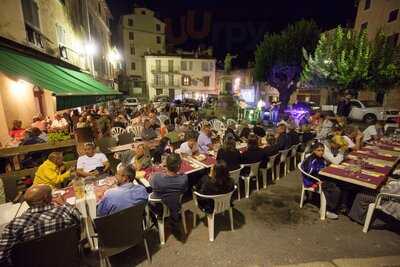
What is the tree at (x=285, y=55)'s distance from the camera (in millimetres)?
14383

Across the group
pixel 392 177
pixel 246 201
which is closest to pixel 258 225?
pixel 246 201

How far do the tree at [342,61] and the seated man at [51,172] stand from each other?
12949 mm

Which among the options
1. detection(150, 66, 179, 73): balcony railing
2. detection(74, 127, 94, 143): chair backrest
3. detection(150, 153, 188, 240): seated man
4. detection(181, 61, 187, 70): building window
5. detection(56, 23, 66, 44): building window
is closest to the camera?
detection(150, 153, 188, 240): seated man

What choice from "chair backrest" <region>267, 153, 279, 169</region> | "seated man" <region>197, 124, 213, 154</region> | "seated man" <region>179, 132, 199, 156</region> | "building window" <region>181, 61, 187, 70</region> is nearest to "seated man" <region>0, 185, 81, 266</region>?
"seated man" <region>179, 132, 199, 156</region>

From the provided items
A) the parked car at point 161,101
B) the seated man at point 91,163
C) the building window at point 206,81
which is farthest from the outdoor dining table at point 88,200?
the building window at point 206,81

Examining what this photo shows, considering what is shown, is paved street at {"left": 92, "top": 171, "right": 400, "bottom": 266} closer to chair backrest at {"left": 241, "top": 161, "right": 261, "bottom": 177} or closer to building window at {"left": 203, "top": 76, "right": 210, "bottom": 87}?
chair backrest at {"left": 241, "top": 161, "right": 261, "bottom": 177}

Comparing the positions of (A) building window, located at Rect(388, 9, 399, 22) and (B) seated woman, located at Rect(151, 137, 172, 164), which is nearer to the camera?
(B) seated woman, located at Rect(151, 137, 172, 164)

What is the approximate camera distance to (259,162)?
5145mm

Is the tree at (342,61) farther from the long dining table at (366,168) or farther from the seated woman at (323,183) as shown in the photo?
the seated woman at (323,183)

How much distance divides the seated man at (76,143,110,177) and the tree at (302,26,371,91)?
12.2 meters

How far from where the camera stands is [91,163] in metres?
4.73

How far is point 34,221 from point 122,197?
97 cm

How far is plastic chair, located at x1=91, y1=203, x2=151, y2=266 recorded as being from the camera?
2.57 m

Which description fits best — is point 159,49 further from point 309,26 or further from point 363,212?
point 363,212
